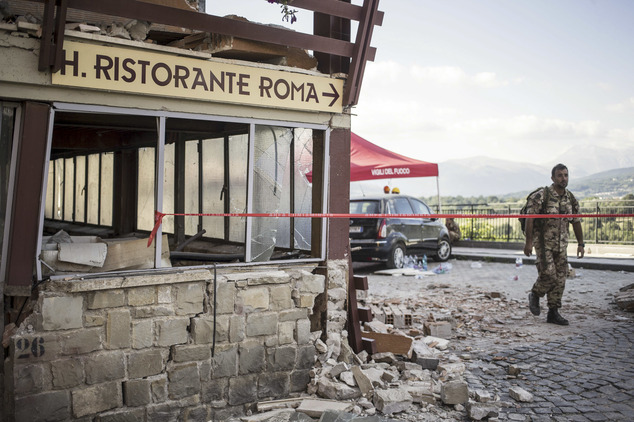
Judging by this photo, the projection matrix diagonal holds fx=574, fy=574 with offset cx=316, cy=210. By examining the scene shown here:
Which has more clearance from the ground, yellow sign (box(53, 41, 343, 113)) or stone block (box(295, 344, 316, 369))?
yellow sign (box(53, 41, 343, 113))

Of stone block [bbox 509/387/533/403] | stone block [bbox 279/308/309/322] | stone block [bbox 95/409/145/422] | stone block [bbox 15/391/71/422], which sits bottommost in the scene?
stone block [bbox 95/409/145/422]

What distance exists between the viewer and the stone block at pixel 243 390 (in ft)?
17.7

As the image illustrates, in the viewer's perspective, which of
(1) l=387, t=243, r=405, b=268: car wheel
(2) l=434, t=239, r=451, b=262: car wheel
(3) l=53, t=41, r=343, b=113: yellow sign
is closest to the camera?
(3) l=53, t=41, r=343, b=113: yellow sign

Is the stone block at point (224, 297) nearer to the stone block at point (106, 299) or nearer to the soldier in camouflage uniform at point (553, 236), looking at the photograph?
the stone block at point (106, 299)

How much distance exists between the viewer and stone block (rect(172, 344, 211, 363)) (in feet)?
16.8

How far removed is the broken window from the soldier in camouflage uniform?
3.67 m

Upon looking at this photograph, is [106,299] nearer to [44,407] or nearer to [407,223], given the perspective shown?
[44,407]

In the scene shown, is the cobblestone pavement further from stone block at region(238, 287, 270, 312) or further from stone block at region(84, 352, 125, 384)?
stone block at region(84, 352, 125, 384)

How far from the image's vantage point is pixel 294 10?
6008 mm

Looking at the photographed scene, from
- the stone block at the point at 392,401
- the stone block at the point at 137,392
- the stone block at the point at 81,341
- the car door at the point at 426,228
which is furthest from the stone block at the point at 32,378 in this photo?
the car door at the point at 426,228

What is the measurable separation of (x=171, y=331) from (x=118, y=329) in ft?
1.53

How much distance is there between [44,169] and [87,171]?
7.46 meters

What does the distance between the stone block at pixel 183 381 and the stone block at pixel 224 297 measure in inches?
21.8

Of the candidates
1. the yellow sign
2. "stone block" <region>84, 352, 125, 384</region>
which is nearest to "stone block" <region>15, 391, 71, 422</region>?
"stone block" <region>84, 352, 125, 384</region>
